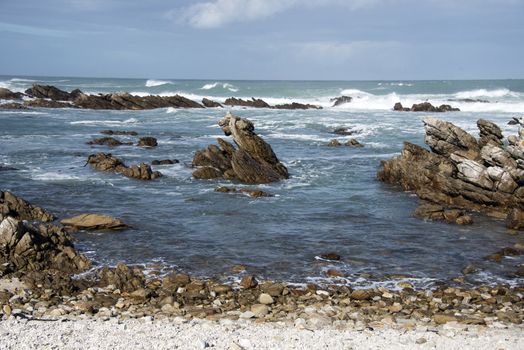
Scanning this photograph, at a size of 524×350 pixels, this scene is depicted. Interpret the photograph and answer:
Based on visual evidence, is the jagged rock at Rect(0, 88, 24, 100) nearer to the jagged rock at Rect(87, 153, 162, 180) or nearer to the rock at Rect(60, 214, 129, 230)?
the jagged rock at Rect(87, 153, 162, 180)

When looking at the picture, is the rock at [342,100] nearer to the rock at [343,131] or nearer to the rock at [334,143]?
the rock at [343,131]

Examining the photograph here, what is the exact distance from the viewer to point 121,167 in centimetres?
2692

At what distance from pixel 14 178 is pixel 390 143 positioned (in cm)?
2374

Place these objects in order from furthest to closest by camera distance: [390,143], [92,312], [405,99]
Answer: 1. [405,99]
2. [390,143]
3. [92,312]

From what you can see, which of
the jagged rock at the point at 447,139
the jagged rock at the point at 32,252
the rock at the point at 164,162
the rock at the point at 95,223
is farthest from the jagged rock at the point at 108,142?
the jagged rock at the point at 32,252

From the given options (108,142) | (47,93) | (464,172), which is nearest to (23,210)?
(464,172)

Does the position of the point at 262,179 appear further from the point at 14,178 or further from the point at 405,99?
the point at 405,99

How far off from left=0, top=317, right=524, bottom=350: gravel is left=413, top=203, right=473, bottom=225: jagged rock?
8.75 meters

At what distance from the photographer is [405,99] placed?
3536 inches

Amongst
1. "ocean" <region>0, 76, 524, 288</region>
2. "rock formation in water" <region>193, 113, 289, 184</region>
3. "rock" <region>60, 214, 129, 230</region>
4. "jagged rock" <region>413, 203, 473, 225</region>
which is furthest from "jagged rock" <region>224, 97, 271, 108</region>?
"rock" <region>60, 214, 129, 230</region>

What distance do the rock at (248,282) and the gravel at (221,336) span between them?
6.99 feet

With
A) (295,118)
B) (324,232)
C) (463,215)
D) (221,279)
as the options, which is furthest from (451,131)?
(295,118)

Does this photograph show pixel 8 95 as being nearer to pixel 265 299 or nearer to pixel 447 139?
pixel 447 139

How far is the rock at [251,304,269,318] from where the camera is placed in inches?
436
